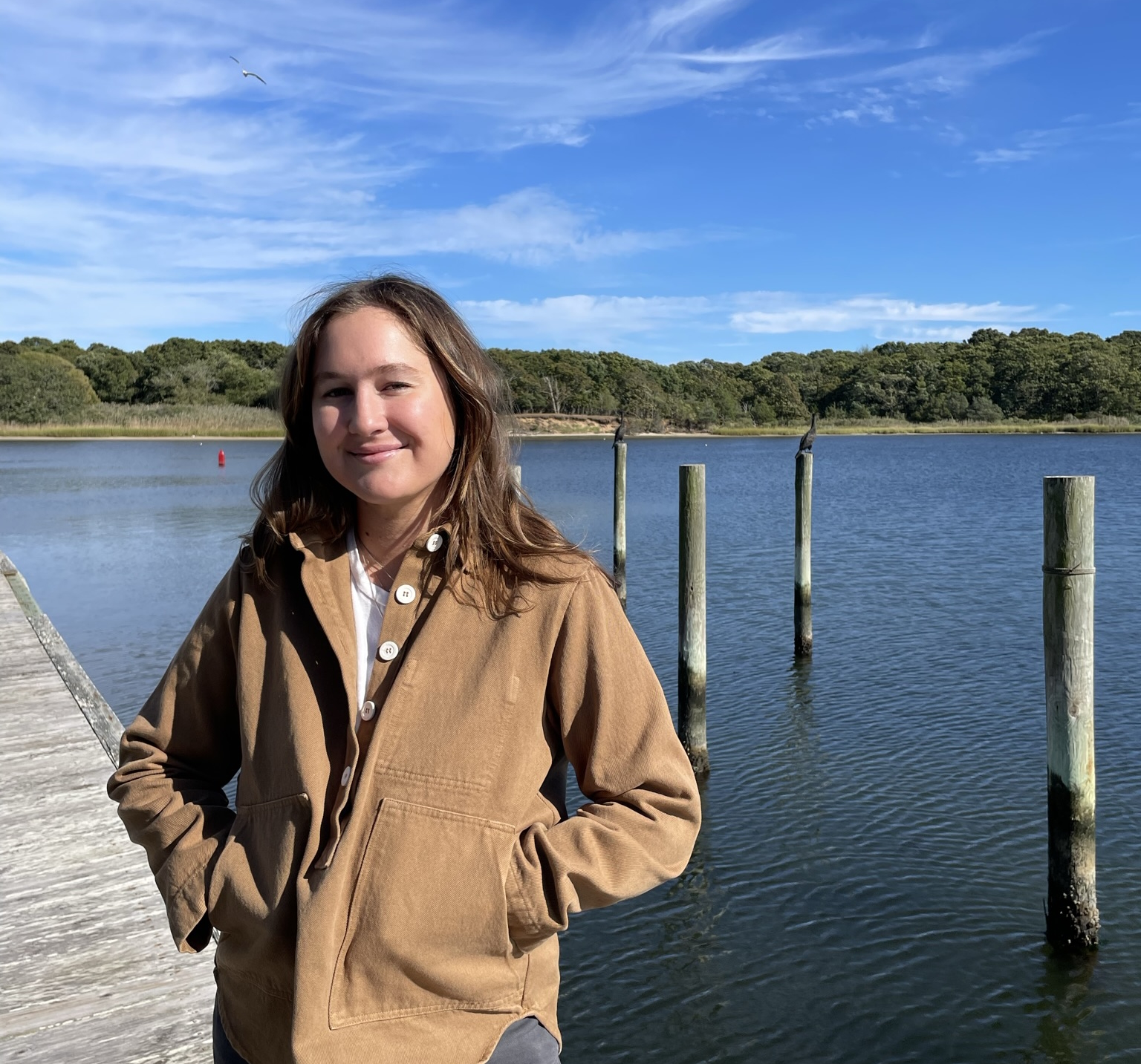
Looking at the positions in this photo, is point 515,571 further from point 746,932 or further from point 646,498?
point 646,498

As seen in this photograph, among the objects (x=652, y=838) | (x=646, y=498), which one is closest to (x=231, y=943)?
(x=652, y=838)

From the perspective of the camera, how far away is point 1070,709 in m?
5.64

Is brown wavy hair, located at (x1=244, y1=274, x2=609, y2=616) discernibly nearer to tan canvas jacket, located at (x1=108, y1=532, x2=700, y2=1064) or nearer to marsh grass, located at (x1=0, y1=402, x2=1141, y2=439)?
tan canvas jacket, located at (x1=108, y1=532, x2=700, y2=1064)

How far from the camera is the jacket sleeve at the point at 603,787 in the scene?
5.25 ft

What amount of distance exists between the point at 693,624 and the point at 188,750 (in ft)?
24.9

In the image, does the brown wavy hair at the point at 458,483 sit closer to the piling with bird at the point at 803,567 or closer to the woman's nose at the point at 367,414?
the woman's nose at the point at 367,414

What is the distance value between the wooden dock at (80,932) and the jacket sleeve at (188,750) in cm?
156

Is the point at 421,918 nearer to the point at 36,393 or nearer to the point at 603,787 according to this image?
the point at 603,787

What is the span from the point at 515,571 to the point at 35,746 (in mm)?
5271

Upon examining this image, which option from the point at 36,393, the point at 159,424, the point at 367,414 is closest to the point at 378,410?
the point at 367,414

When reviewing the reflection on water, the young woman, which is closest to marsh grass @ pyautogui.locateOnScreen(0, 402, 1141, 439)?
the reflection on water

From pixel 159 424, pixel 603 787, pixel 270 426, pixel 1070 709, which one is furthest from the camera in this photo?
pixel 270 426

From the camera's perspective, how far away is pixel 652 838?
1661 millimetres

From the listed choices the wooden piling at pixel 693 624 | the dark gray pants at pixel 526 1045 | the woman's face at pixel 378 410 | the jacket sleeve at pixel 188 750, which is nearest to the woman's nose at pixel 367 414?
the woman's face at pixel 378 410
